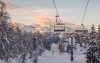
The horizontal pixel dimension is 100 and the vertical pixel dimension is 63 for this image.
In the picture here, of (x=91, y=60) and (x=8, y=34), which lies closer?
(x=8, y=34)

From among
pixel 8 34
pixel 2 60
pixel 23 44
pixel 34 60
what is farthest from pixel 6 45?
pixel 34 60

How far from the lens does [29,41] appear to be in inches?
3939

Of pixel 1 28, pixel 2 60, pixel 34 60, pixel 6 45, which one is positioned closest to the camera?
pixel 1 28

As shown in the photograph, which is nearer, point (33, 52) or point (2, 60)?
point (2, 60)

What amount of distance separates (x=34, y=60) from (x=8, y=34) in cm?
4396

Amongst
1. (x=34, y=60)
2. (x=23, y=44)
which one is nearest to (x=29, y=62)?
(x=34, y=60)

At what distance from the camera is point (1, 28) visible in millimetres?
54500

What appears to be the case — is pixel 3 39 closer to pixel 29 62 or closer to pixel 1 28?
pixel 1 28

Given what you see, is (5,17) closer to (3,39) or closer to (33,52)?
(3,39)

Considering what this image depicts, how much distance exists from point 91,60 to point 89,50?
2.75 meters

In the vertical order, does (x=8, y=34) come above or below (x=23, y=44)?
above

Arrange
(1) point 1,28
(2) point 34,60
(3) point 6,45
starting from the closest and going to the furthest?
(1) point 1,28 < (3) point 6,45 < (2) point 34,60

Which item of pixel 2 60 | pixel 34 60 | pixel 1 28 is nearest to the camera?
pixel 1 28

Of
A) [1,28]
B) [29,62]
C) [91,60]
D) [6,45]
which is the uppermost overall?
[1,28]
